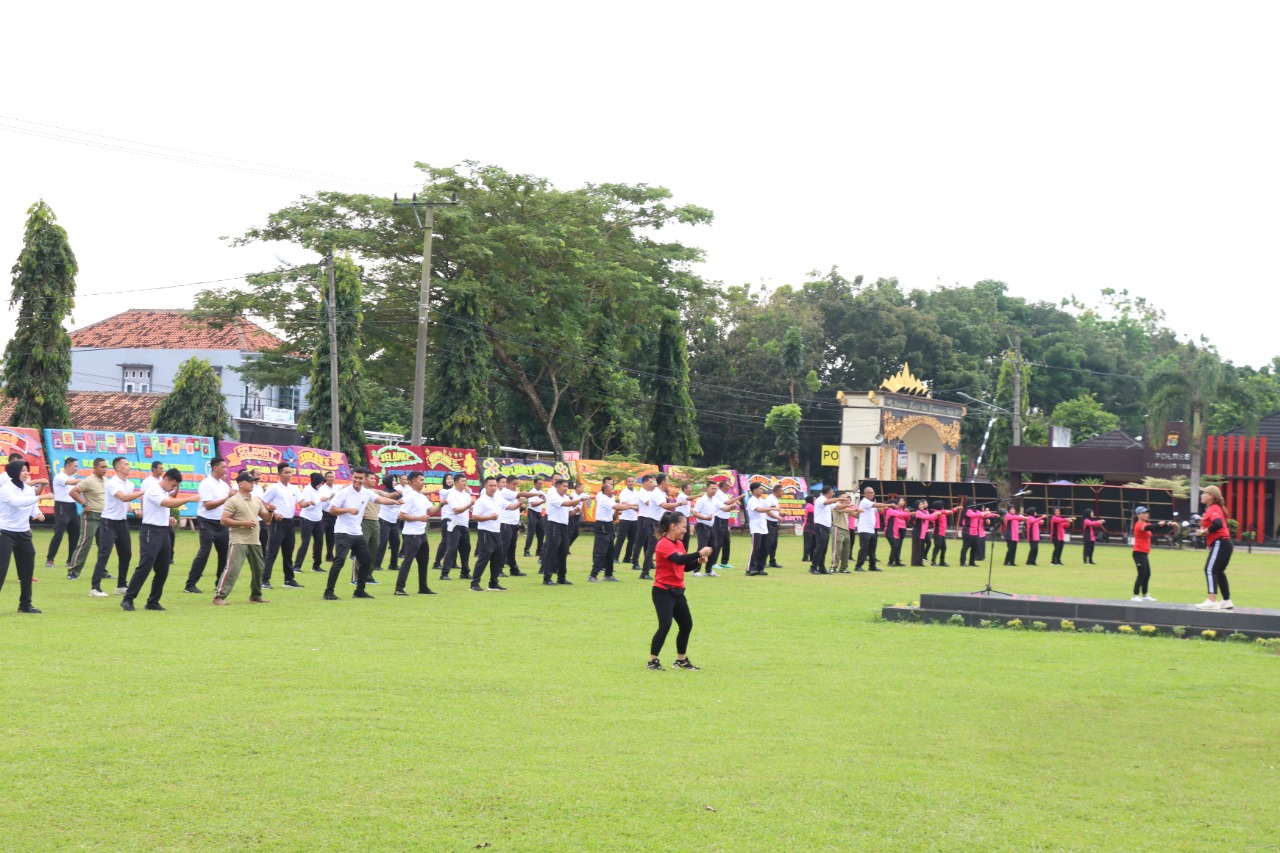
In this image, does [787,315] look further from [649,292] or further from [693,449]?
[649,292]

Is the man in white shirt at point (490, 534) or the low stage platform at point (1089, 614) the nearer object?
the low stage platform at point (1089, 614)

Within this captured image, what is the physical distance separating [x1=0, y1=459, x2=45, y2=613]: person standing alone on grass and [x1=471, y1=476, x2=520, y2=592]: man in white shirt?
6.47 m

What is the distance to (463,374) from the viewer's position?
42000mm

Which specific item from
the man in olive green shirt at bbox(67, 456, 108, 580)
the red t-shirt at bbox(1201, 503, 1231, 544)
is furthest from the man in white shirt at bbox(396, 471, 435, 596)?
the red t-shirt at bbox(1201, 503, 1231, 544)

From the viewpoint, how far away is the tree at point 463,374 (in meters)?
41.9

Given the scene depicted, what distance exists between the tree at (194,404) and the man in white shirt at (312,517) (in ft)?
61.2

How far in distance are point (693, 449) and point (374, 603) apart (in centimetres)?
3627

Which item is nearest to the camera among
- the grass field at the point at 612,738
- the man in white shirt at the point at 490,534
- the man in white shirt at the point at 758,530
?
the grass field at the point at 612,738

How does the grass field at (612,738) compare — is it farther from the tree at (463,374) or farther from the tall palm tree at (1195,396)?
the tall palm tree at (1195,396)

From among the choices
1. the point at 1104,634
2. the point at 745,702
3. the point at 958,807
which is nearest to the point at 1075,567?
the point at 1104,634

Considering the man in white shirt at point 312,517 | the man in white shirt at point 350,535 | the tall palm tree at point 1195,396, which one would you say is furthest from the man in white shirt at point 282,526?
the tall palm tree at point 1195,396

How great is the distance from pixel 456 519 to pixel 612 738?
41.3 feet

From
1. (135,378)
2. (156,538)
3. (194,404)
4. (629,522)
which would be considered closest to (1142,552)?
(629,522)

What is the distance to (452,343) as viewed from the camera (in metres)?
42.2
